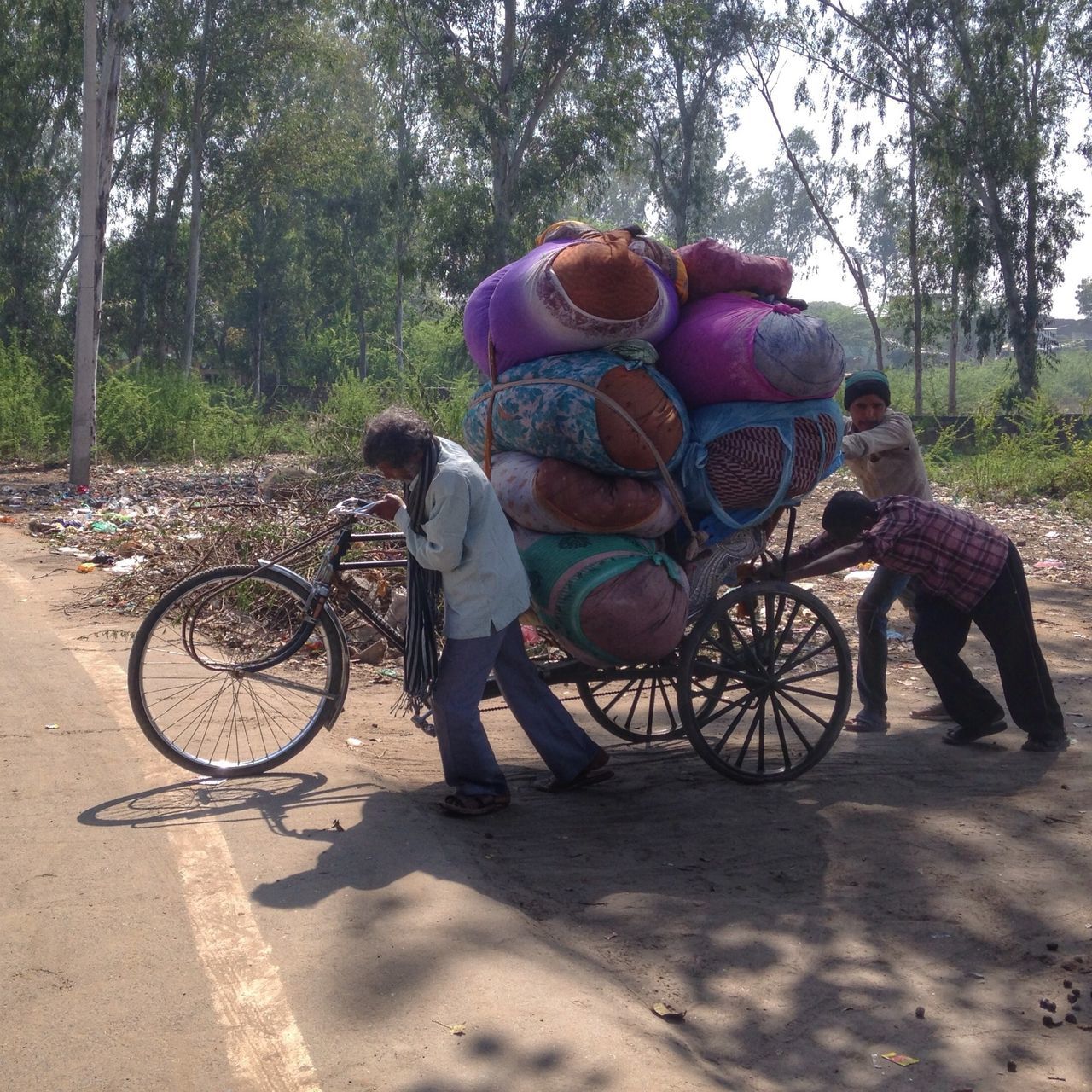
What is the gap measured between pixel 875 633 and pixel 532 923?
268 cm

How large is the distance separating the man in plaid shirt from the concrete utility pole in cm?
1089

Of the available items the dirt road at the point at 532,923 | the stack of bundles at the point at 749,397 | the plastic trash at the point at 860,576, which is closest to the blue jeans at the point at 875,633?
the dirt road at the point at 532,923

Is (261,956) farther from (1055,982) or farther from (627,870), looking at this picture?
(1055,982)

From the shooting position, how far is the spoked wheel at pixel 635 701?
4379mm

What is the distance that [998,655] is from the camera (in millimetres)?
4957

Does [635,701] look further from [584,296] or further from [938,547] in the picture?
[584,296]

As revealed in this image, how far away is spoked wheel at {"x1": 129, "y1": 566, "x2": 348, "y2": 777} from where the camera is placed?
4.09m

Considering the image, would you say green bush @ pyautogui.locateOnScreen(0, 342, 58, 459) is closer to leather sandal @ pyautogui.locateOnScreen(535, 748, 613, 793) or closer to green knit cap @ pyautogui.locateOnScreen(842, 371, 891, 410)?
green knit cap @ pyautogui.locateOnScreen(842, 371, 891, 410)

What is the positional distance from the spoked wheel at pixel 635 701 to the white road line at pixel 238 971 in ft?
4.90

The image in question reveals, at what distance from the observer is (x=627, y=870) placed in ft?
12.0

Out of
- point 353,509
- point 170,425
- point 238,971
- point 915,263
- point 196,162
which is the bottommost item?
point 238,971

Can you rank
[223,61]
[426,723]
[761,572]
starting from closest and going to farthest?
[426,723]
[761,572]
[223,61]

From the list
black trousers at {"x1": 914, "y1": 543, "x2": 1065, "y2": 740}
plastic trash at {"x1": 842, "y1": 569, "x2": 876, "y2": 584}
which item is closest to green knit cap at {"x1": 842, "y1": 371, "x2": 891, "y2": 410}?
black trousers at {"x1": 914, "y1": 543, "x2": 1065, "y2": 740}

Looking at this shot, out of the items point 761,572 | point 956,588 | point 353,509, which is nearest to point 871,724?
point 956,588
